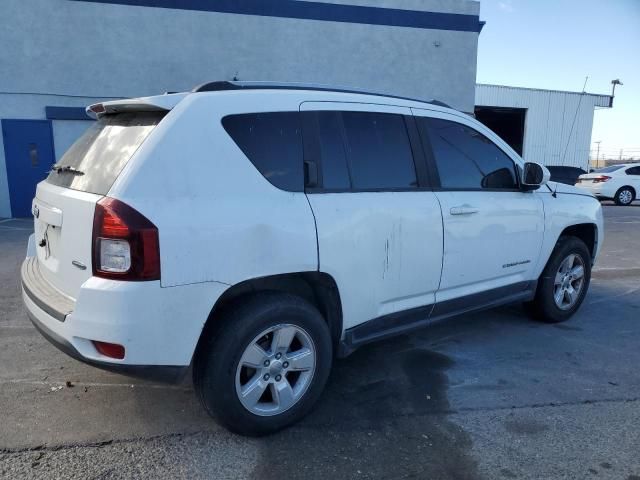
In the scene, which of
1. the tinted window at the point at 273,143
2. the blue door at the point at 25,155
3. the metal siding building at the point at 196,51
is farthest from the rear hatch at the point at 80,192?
the metal siding building at the point at 196,51

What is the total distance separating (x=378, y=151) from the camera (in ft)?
11.2

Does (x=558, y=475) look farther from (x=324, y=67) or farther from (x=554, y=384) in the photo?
(x=324, y=67)

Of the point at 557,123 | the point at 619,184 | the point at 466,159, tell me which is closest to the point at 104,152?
the point at 466,159

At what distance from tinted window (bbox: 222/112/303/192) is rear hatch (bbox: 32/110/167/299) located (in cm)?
42

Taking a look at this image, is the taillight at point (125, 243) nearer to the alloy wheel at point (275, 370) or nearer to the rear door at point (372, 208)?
the alloy wheel at point (275, 370)

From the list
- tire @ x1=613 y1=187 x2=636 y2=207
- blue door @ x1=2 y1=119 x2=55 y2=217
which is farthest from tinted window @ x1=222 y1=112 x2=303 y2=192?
tire @ x1=613 y1=187 x2=636 y2=207

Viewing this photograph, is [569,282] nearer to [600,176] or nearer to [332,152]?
[332,152]

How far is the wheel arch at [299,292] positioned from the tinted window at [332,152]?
23.2 inches

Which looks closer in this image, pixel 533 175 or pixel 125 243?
pixel 125 243

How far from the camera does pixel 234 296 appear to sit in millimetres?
2795

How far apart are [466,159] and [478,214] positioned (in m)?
0.45

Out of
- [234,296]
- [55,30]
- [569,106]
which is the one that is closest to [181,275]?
[234,296]

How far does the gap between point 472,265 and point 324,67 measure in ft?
36.5

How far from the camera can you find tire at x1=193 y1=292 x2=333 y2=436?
2662mm
